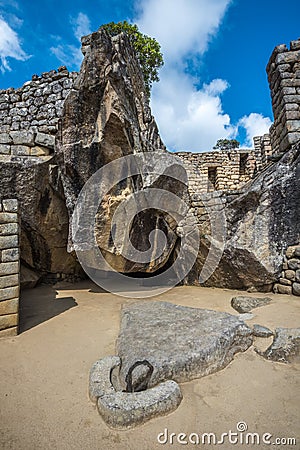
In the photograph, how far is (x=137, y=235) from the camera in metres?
5.18

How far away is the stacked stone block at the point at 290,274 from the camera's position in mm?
4027

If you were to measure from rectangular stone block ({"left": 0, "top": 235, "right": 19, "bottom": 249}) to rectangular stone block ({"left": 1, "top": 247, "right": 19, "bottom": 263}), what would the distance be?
0.05 metres

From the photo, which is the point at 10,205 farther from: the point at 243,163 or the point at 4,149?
the point at 243,163

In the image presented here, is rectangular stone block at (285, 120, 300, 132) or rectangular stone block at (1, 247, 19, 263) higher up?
rectangular stone block at (285, 120, 300, 132)

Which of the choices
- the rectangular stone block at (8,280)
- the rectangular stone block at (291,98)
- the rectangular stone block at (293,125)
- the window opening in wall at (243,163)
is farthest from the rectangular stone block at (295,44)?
the rectangular stone block at (8,280)

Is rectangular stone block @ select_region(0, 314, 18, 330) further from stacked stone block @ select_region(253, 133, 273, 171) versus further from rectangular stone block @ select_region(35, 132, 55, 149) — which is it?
stacked stone block @ select_region(253, 133, 273, 171)

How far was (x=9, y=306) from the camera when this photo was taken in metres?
2.93

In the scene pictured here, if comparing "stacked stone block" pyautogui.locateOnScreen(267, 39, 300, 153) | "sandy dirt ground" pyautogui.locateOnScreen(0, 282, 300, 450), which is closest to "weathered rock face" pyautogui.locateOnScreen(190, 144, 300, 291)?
"stacked stone block" pyautogui.locateOnScreen(267, 39, 300, 153)

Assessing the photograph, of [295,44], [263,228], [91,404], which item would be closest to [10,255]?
[91,404]

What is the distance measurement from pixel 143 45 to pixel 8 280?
35.3 ft

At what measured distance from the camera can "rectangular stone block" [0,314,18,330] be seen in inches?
113

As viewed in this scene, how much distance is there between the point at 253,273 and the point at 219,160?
7.08 metres

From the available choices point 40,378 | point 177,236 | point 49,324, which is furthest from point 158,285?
point 40,378

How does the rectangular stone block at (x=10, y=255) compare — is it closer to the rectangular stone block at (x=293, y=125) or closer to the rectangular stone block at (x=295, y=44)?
the rectangular stone block at (x=293, y=125)
